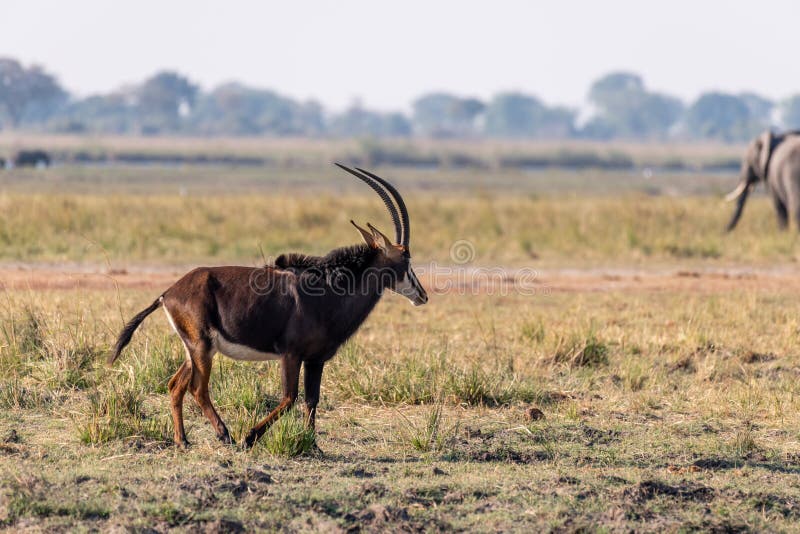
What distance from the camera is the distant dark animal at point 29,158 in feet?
169

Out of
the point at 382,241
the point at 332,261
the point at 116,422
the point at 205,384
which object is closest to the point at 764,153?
the point at 382,241

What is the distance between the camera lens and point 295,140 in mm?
116375

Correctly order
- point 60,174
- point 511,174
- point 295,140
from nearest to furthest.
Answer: point 60,174
point 511,174
point 295,140

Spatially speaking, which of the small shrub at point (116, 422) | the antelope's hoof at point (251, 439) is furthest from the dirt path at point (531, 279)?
the antelope's hoof at point (251, 439)

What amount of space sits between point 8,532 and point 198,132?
397ft

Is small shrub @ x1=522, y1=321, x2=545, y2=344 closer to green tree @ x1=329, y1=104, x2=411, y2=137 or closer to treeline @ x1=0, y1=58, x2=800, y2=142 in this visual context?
treeline @ x1=0, y1=58, x2=800, y2=142

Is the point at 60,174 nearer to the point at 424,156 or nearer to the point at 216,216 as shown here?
the point at 216,216

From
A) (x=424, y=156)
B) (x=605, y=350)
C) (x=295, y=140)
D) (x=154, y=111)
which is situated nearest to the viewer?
(x=605, y=350)

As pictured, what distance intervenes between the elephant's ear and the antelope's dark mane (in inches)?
598

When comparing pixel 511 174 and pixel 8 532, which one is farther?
pixel 511 174

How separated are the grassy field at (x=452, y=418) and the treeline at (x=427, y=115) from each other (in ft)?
375

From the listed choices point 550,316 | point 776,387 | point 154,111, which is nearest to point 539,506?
point 776,387

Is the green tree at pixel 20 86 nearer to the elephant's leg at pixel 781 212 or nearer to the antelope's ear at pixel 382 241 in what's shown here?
the elephant's leg at pixel 781 212

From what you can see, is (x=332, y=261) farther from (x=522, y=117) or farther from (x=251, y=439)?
(x=522, y=117)
